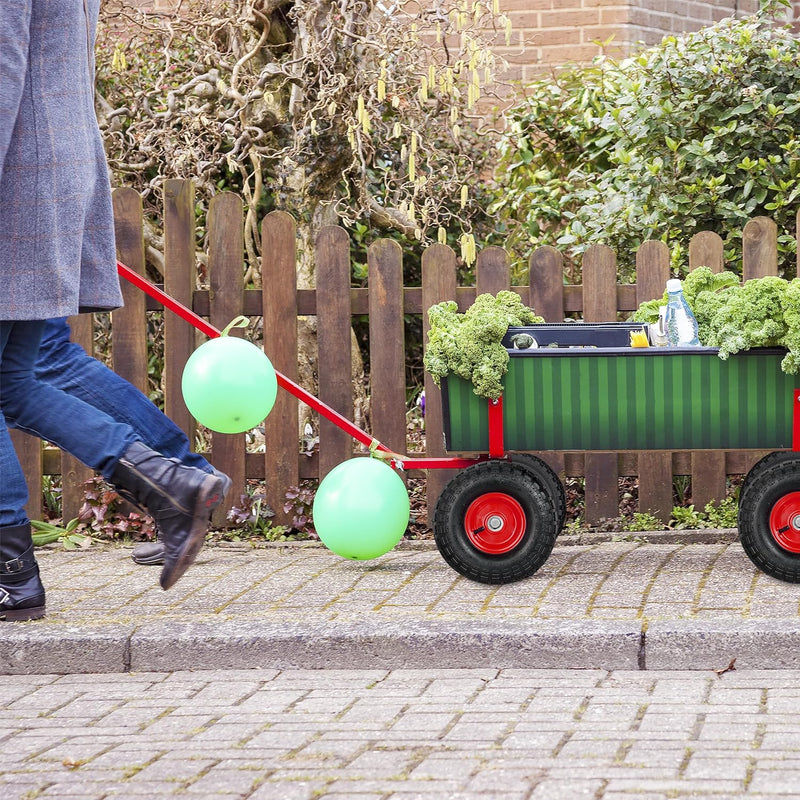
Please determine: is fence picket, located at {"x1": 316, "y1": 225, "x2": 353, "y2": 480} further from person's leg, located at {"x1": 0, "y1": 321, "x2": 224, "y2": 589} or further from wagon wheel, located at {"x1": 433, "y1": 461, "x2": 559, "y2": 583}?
person's leg, located at {"x1": 0, "y1": 321, "x2": 224, "y2": 589}

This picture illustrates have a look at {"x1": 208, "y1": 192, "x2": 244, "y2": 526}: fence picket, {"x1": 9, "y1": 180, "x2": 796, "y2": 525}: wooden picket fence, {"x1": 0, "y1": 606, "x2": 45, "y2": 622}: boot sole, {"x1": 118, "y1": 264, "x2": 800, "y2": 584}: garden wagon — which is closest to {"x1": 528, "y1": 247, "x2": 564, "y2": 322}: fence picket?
{"x1": 9, "y1": 180, "x2": 796, "y2": 525}: wooden picket fence

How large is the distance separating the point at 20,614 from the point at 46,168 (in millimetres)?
1360

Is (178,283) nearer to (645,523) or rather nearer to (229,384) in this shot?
(229,384)

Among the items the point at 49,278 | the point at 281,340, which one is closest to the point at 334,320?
the point at 281,340

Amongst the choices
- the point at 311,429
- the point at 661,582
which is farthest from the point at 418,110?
the point at 661,582

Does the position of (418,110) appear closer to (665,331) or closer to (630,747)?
(665,331)

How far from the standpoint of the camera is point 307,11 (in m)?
6.22

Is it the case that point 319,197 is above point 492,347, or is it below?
above

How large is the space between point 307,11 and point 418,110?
2.50ft

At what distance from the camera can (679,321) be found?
446cm

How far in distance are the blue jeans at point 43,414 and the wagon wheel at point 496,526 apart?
1.07m

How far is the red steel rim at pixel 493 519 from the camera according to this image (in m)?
4.41

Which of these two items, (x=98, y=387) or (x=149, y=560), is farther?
(x=149, y=560)

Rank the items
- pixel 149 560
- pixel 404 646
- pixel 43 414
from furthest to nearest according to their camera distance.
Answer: pixel 149 560 → pixel 43 414 → pixel 404 646
